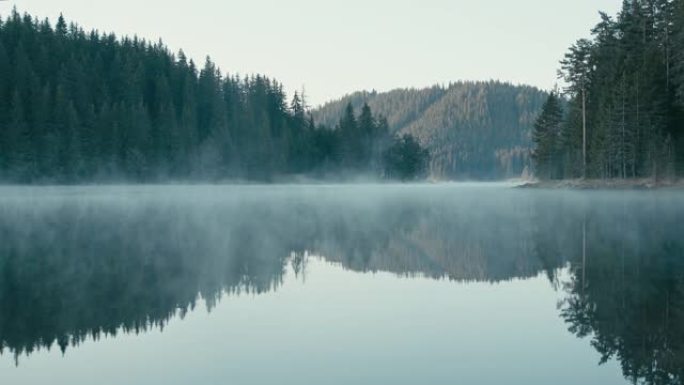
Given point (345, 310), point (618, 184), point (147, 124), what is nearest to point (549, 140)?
point (618, 184)

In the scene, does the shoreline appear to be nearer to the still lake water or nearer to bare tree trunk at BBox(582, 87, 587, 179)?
bare tree trunk at BBox(582, 87, 587, 179)

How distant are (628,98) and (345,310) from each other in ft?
198

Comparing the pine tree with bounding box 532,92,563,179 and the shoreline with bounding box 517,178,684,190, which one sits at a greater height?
the pine tree with bounding box 532,92,563,179

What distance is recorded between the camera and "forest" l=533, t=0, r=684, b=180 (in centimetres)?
6068

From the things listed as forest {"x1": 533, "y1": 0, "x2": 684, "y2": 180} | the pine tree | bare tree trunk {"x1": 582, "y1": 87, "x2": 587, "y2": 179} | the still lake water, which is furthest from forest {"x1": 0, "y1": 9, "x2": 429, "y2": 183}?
the still lake water

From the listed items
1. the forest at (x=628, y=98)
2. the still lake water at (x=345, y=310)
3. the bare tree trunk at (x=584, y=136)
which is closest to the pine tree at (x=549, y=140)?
the forest at (x=628, y=98)

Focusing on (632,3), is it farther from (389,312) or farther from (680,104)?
(389,312)

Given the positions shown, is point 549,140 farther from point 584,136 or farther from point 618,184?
point 618,184

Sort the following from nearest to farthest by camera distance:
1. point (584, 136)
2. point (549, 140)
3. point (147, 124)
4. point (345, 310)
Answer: point (345, 310) < point (584, 136) < point (549, 140) < point (147, 124)

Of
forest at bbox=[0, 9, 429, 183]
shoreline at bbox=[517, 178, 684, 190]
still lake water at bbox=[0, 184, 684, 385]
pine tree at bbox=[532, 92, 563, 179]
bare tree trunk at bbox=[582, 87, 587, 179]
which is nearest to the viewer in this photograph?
still lake water at bbox=[0, 184, 684, 385]

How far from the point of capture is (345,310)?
1005cm

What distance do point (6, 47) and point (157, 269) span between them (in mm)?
126997

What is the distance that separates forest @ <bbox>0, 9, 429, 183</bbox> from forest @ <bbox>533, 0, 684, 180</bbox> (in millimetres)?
69479

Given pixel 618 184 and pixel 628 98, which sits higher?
pixel 628 98
